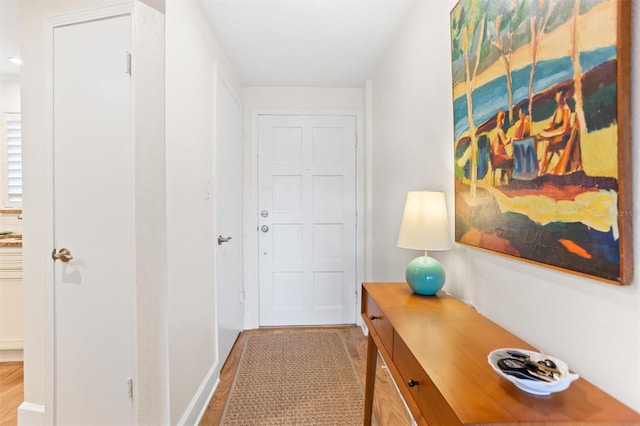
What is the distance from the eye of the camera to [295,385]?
198 centimetres

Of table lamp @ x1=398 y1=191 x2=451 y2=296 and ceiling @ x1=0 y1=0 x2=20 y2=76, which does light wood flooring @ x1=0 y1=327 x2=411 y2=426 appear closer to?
table lamp @ x1=398 y1=191 x2=451 y2=296

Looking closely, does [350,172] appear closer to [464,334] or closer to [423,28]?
[423,28]

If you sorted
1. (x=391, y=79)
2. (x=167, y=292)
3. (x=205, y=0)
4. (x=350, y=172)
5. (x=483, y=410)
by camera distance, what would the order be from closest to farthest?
(x=483, y=410) < (x=167, y=292) < (x=205, y=0) < (x=391, y=79) < (x=350, y=172)

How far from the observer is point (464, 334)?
905mm

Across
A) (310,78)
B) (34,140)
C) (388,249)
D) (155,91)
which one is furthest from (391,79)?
(34,140)

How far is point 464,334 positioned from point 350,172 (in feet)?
7.32

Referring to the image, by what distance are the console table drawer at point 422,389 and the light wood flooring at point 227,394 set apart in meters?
1.05

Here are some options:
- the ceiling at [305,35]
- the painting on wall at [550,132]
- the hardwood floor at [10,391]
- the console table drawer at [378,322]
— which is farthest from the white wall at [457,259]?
the hardwood floor at [10,391]

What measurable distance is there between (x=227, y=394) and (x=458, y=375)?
171cm

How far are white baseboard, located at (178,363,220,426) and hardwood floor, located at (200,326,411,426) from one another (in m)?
0.03

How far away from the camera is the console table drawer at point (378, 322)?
1.05 metres

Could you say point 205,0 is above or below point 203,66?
above

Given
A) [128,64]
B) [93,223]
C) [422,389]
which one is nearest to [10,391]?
[93,223]

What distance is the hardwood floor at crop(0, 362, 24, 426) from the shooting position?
169cm
